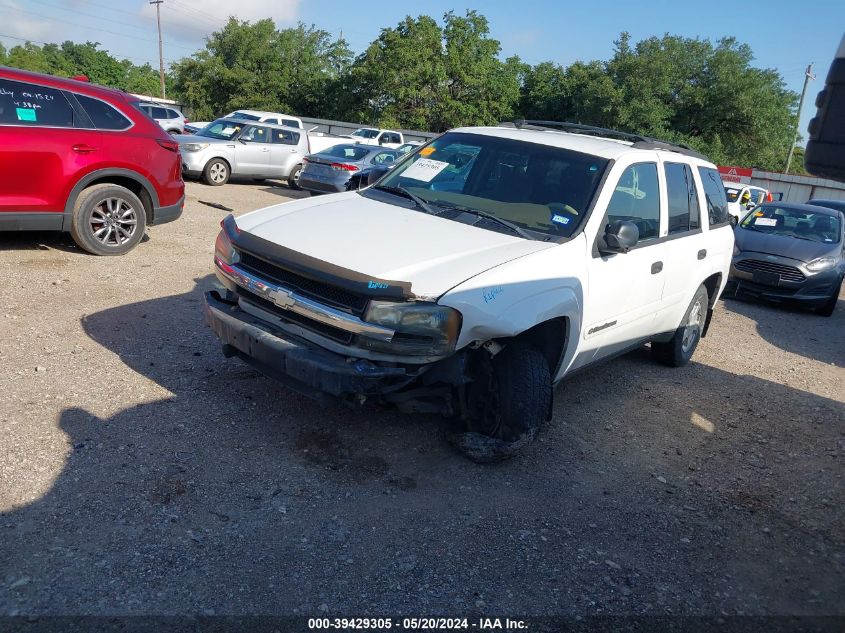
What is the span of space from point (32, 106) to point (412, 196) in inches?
179

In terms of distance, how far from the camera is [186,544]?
3.23m

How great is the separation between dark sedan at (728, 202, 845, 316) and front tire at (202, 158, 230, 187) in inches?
450

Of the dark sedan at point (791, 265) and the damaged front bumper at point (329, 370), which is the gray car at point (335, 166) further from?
the damaged front bumper at point (329, 370)

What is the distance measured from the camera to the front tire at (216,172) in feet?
55.1

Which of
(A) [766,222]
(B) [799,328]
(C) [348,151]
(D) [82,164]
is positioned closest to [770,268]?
(B) [799,328]

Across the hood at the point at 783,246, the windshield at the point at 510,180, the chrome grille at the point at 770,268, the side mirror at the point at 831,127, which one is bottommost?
the chrome grille at the point at 770,268

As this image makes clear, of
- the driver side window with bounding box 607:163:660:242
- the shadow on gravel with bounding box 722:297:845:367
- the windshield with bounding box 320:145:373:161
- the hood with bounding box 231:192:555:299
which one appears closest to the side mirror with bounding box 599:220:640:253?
the driver side window with bounding box 607:163:660:242

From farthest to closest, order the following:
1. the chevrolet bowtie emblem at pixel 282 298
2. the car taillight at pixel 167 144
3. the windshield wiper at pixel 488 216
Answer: the car taillight at pixel 167 144 → the windshield wiper at pixel 488 216 → the chevrolet bowtie emblem at pixel 282 298

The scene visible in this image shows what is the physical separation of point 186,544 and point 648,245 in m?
3.69

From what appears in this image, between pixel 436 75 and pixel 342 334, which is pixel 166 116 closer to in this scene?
pixel 436 75

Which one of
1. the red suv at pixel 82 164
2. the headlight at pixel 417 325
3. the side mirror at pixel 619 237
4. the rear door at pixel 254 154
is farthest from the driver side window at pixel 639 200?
the rear door at pixel 254 154

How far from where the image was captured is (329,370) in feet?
12.2

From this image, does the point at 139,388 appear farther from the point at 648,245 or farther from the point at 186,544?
the point at 648,245

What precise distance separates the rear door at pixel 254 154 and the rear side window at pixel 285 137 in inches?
9.7
